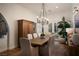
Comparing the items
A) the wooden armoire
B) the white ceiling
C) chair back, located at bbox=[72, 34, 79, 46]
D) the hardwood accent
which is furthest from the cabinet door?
chair back, located at bbox=[72, 34, 79, 46]

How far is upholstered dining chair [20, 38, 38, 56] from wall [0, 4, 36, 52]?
0.61 ft

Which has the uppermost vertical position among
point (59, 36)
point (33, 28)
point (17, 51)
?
point (33, 28)

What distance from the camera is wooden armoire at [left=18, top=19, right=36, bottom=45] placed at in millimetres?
2180

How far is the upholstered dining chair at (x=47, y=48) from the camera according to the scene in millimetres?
2169

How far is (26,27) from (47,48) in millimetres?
715

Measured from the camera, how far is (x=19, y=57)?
7.23ft

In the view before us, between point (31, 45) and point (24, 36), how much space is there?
27 centimetres

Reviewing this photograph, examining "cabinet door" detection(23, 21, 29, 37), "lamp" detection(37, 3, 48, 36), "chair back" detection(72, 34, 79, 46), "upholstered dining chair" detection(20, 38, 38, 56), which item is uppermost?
"lamp" detection(37, 3, 48, 36)

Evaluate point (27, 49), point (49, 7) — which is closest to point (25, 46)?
point (27, 49)

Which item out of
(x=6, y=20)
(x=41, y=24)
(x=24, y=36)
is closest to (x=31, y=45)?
(x=24, y=36)

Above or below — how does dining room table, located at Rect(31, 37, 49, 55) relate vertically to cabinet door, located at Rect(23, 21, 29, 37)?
below

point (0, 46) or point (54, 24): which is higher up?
point (54, 24)

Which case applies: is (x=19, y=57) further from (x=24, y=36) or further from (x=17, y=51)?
(x=24, y=36)

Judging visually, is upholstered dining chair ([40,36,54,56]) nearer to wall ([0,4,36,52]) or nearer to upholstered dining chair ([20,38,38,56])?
upholstered dining chair ([20,38,38,56])
